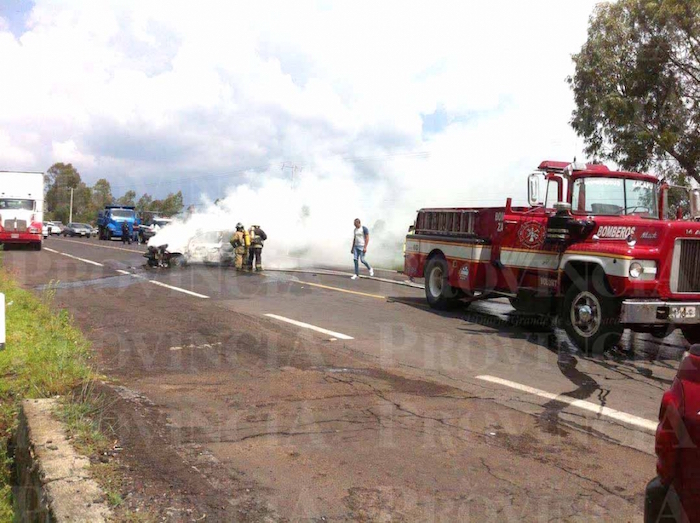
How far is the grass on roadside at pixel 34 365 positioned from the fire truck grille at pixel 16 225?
23172mm

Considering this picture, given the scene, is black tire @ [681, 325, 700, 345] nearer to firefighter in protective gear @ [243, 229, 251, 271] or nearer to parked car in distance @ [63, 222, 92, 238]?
firefighter in protective gear @ [243, 229, 251, 271]

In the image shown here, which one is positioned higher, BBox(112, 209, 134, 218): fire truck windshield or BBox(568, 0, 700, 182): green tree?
BBox(568, 0, 700, 182): green tree

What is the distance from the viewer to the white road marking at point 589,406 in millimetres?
5598

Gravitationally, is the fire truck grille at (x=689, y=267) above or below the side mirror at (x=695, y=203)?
below

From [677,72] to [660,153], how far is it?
253cm

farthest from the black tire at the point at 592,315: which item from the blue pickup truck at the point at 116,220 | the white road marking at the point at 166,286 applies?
the blue pickup truck at the point at 116,220

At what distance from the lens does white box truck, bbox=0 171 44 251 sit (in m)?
30.6

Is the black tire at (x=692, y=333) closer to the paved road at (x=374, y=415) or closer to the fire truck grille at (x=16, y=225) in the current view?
the paved road at (x=374, y=415)

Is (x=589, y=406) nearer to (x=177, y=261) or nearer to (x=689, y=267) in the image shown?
(x=689, y=267)

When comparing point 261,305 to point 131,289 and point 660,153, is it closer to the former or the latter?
point 131,289

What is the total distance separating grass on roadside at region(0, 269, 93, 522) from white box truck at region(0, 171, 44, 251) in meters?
23.2

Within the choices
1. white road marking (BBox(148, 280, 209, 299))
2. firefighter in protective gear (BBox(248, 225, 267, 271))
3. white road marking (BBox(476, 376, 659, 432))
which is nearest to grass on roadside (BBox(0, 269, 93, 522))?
white road marking (BBox(148, 280, 209, 299))

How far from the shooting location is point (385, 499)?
157 inches

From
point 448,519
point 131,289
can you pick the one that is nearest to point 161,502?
point 448,519
